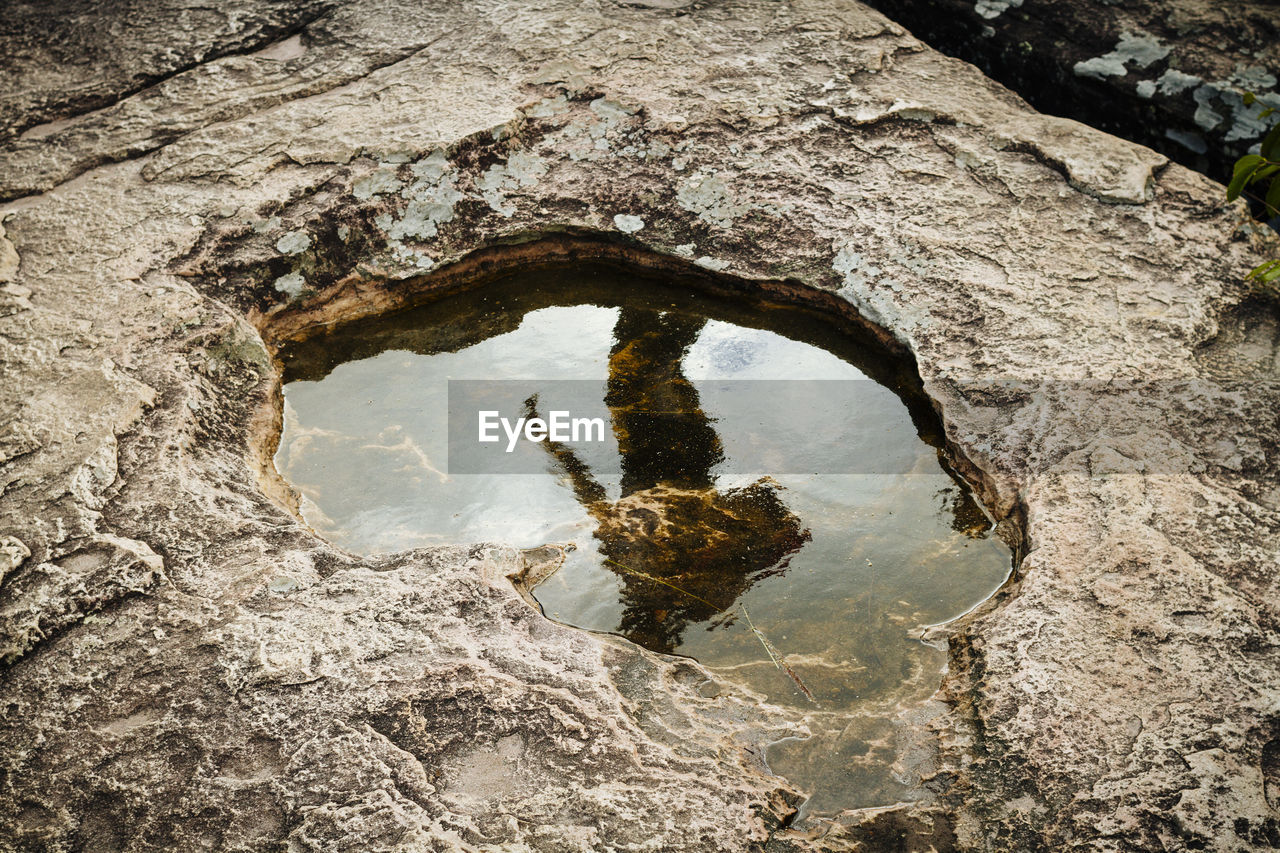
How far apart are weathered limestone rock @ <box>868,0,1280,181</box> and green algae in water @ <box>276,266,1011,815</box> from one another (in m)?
1.56

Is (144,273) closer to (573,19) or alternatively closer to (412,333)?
(412,333)

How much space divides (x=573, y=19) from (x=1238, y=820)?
3310 mm

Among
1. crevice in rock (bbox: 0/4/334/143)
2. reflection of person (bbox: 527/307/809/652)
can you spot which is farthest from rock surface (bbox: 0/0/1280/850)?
reflection of person (bbox: 527/307/809/652)

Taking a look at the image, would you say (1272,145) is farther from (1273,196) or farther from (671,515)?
(671,515)

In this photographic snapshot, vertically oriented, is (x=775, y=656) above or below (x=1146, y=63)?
below

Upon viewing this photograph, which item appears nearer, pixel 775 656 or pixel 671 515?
pixel 775 656

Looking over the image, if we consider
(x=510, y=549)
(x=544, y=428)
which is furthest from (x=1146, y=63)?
(x=510, y=549)


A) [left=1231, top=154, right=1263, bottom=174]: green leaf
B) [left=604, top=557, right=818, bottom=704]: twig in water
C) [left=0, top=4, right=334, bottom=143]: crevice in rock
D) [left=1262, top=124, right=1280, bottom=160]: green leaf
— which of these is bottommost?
[left=604, top=557, right=818, bottom=704]: twig in water

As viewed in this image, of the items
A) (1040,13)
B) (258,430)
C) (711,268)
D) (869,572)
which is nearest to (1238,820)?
(869,572)

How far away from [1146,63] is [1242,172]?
1.29m

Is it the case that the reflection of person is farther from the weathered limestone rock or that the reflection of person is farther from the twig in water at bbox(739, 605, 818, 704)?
the weathered limestone rock

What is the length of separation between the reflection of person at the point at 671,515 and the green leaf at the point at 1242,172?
4.56ft

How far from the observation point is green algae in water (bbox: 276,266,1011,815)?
2.00m

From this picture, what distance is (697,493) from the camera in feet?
7.75
